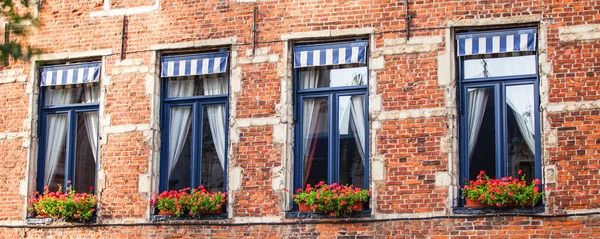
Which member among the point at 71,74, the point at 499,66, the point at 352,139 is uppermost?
the point at 71,74

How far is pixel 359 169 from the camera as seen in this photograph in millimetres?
11531

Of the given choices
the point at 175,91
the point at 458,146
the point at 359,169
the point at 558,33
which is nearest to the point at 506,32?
the point at 558,33

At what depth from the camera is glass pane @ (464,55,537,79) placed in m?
11.0

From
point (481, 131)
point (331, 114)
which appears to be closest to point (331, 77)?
point (331, 114)

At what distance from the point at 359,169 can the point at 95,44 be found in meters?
3.99

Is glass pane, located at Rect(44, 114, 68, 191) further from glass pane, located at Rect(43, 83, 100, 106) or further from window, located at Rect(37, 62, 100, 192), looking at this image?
glass pane, located at Rect(43, 83, 100, 106)

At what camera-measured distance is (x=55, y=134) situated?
518 inches

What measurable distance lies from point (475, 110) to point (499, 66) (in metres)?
0.58

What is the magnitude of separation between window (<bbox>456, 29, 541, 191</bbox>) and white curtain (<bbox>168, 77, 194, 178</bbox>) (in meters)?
3.52

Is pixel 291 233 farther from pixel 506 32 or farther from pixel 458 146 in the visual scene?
pixel 506 32

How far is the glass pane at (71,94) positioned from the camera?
42.7 feet

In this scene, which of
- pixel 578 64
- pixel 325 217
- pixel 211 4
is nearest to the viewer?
pixel 578 64

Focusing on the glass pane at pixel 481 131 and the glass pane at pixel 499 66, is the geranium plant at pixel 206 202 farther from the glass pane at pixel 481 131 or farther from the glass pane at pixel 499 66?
the glass pane at pixel 499 66

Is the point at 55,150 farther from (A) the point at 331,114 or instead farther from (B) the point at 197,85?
(A) the point at 331,114
